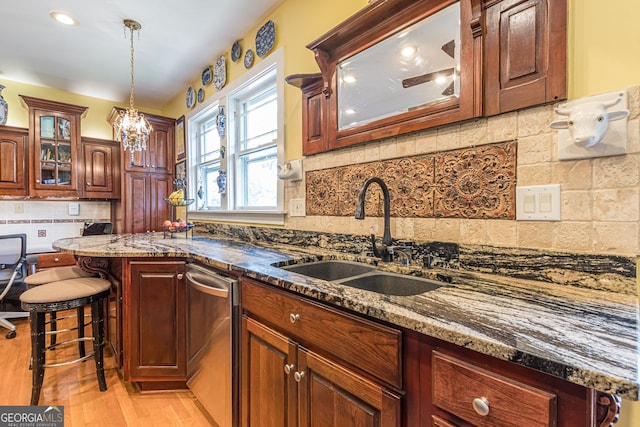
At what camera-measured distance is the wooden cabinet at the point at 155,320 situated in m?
1.89

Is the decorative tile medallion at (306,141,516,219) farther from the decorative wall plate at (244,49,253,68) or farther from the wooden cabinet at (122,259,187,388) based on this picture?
the decorative wall plate at (244,49,253,68)

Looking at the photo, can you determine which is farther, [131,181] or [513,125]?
[131,181]

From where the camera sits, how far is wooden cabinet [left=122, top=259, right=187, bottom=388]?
189cm

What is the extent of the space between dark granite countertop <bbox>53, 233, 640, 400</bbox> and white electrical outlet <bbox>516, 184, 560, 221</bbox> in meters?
0.22

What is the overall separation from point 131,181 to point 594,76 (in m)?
4.20

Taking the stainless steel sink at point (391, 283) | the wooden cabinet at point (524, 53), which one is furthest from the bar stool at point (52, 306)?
the wooden cabinet at point (524, 53)

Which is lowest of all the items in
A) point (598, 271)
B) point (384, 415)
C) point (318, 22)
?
point (384, 415)

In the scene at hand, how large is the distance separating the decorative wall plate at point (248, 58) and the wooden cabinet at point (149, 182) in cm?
188

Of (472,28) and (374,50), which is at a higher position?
(374,50)

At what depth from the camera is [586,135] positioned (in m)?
0.86

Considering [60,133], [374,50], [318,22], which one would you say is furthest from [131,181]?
[374,50]

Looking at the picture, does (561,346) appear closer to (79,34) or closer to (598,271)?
(598,271)

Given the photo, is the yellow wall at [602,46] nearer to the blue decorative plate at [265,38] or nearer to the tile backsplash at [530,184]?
the tile backsplash at [530,184]

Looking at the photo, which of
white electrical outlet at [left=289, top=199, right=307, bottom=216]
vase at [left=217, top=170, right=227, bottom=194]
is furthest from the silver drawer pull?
vase at [left=217, top=170, right=227, bottom=194]
